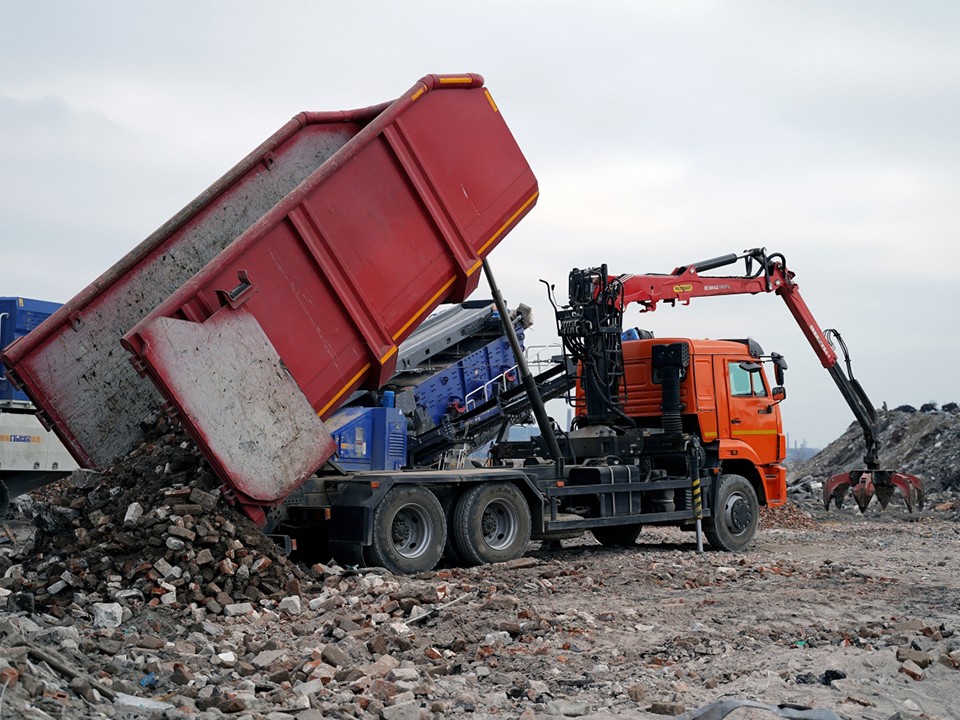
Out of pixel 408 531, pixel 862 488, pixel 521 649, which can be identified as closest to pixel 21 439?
pixel 408 531

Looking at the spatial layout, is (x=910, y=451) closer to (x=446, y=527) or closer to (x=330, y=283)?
(x=446, y=527)

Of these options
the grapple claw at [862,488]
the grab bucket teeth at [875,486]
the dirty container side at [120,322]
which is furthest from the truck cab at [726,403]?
the dirty container side at [120,322]

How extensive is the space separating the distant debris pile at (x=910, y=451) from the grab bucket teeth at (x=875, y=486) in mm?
5299

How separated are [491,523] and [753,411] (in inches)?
→ 169

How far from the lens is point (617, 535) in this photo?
43.7ft

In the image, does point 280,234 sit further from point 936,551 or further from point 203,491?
point 936,551

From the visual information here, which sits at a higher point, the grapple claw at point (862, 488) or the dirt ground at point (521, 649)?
the grapple claw at point (862, 488)

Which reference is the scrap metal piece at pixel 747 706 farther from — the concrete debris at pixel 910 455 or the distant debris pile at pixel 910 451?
the distant debris pile at pixel 910 451

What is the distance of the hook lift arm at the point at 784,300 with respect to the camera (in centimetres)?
1282

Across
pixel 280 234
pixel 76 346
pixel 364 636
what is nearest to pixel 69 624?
pixel 364 636

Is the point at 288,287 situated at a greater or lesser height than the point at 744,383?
greater

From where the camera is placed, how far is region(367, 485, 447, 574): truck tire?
890 centimetres

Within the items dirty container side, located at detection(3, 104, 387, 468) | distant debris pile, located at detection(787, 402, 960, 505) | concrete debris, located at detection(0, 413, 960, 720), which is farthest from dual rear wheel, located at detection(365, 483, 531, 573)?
distant debris pile, located at detection(787, 402, 960, 505)

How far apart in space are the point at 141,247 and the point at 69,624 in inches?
131
